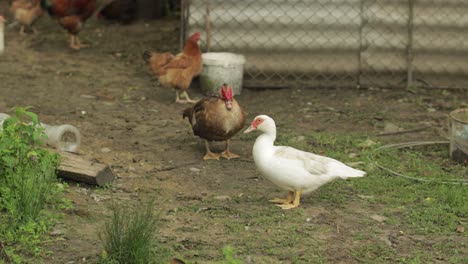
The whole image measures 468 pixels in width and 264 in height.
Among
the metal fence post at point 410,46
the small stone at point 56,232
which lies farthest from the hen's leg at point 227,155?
the metal fence post at point 410,46

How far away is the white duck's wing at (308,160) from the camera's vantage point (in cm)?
603

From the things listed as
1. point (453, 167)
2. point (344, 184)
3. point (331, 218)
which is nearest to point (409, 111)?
point (453, 167)

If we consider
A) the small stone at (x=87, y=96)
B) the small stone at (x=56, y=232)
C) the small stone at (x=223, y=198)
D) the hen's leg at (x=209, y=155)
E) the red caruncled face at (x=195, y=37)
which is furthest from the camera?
the small stone at (x=87, y=96)

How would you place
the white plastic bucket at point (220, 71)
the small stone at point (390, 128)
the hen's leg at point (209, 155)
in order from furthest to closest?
1. the white plastic bucket at point (220, 71)
2. the small stone at point (390, 128)
3. the hen's leg at point (209, 155)

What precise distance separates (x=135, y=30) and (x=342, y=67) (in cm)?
390

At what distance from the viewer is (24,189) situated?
17.7ft

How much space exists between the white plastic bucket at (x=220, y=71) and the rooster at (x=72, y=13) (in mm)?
2586

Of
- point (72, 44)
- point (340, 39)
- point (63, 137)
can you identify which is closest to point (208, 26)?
point (340, 39)

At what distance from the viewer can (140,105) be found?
9.23m

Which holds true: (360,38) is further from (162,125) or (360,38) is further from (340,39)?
(162,125)

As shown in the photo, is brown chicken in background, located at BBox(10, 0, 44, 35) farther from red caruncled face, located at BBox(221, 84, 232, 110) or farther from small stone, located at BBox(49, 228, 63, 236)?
small stone, located at BBox(49, 228, 63, 236)

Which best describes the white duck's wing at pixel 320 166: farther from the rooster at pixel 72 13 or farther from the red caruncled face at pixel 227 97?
the rooster at pixel 72 13

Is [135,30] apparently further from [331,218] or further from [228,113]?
[331,218]

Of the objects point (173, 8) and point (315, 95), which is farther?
point (173, 8)
